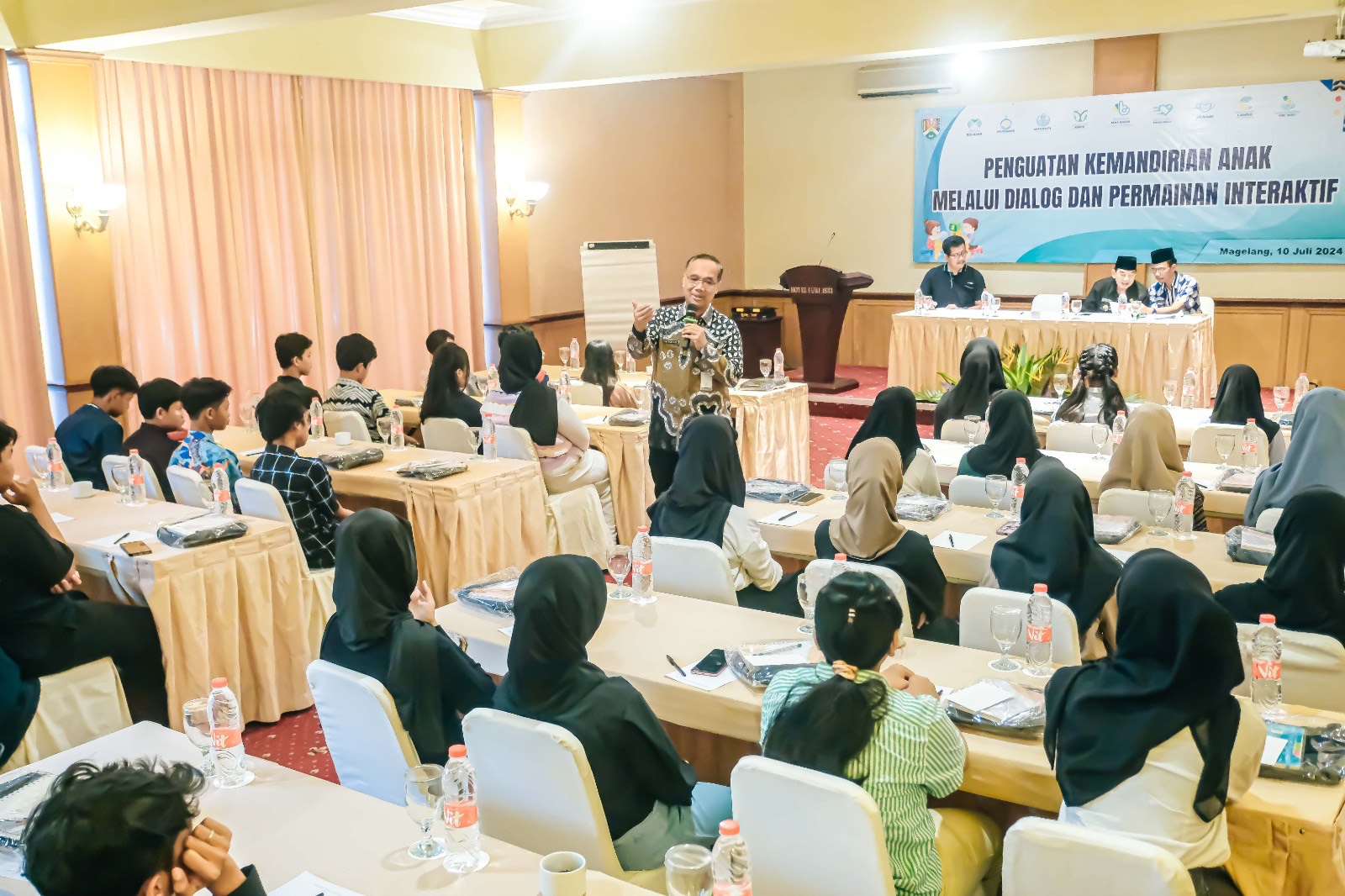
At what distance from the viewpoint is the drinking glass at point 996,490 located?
14.2 ft

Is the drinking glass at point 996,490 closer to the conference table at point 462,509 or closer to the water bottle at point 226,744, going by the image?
the conference table at point 462,509

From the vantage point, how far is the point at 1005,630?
2.85 m

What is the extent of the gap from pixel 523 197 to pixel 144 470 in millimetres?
5550

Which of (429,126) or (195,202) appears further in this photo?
(429,126)

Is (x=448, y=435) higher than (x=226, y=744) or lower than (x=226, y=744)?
higher

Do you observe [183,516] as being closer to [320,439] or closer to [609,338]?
[320,439]

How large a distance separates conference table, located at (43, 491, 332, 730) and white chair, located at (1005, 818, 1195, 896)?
3103 mm

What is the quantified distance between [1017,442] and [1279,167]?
22.4 feet

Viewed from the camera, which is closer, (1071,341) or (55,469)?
(55,469)

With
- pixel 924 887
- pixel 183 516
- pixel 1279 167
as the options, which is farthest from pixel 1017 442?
pixel 1279 167

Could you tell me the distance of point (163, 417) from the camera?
508cm

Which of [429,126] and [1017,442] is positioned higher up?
[429,126]

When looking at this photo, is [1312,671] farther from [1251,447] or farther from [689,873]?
[1251,447]

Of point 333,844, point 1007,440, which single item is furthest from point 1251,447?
point 333,844
